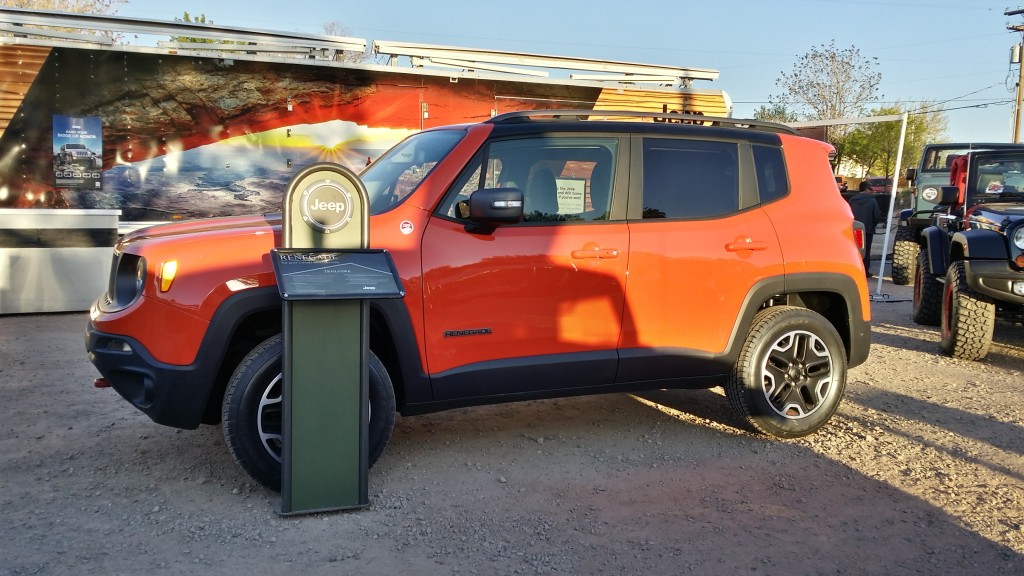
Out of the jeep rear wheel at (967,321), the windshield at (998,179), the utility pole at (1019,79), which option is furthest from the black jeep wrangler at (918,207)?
the utility pole at (1019,79)

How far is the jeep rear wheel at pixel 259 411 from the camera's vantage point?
4.00 metres

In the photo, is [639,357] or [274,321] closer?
[274,321]

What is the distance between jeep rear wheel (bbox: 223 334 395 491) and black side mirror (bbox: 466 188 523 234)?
919 mm

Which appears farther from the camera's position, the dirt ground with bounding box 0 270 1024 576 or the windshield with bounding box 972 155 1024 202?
the windshield with bounding box 972 155 1024 202

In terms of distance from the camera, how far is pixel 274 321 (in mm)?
4367

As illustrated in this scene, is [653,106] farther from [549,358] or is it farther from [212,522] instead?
[212,522]

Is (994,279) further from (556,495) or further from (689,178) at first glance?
(556,495)

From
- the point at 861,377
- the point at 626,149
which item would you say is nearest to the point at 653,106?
the point at 861,377

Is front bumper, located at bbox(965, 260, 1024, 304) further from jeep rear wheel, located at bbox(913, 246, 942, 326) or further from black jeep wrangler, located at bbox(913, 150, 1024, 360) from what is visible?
jeep rear wheel, located at bbox(913, 246, 942, 326)

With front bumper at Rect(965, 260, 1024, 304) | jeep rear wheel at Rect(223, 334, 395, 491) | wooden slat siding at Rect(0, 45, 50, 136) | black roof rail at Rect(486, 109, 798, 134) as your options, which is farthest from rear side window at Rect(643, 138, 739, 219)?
wooden slat siding at Rect(0, 45, 50, 136)

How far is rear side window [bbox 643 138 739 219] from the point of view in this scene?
5.03 metres

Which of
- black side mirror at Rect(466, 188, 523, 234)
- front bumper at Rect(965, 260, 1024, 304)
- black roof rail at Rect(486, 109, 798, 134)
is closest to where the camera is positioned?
black side mirror at Rect(466, 188, 523, 234)

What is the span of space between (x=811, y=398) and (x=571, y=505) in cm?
192

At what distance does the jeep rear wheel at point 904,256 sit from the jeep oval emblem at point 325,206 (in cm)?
1215
